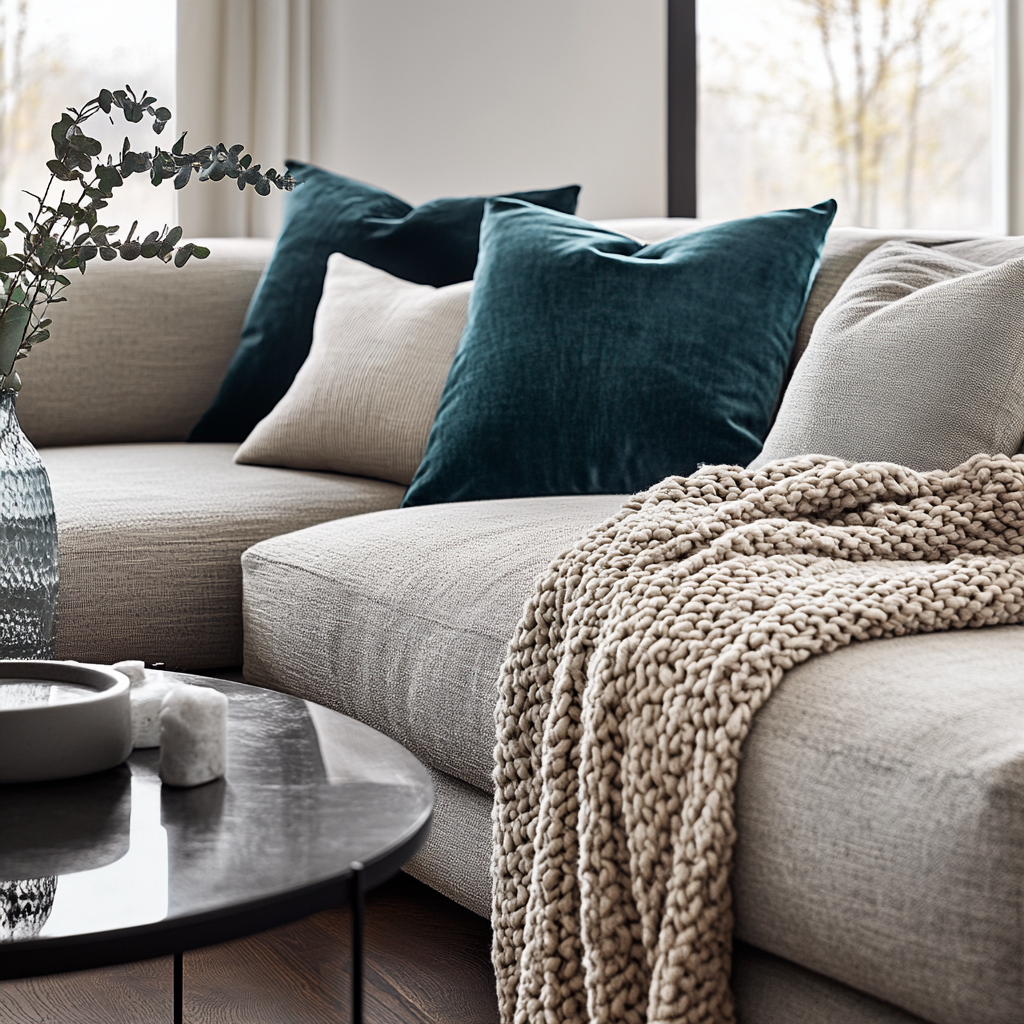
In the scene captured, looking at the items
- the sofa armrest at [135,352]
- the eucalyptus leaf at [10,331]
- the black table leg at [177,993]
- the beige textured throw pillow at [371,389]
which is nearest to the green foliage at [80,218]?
the eucalyptus leaf at [10,331]

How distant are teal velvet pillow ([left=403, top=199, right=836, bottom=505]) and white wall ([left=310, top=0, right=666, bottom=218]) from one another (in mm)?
1469

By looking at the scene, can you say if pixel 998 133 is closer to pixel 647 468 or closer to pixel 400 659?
pixel 647 468

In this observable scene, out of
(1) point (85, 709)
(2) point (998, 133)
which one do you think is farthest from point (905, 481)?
(2) point (998, 133)

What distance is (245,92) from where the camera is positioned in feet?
11.8

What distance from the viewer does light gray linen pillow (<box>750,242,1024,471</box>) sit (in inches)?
53.8

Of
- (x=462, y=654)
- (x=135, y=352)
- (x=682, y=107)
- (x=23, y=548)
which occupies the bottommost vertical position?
(x=462, y=654)

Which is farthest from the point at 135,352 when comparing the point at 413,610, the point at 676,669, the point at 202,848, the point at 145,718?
the point at 202,848

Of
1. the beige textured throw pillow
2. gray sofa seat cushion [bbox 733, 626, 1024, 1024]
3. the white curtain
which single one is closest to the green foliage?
gray sofa seat cushion [bbox 733, 626, 1024, 1024]

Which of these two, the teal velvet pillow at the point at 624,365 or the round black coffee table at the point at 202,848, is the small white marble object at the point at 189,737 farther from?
the teal velvet pillow at the point at 624,365

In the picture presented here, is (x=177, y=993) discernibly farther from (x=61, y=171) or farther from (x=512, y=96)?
(x=512, y=96)

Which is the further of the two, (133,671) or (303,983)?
(303,983)

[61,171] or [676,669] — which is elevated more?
[61,171]

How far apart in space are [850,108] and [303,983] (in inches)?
122

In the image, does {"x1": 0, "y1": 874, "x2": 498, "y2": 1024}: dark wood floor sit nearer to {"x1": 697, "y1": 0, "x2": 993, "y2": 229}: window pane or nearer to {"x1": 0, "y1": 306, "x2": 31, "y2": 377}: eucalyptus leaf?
{"x1": 0, "y1": 306, "x2": 31, "y2": 377}: eucalyptus leaf
